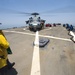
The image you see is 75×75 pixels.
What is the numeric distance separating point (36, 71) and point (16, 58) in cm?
243

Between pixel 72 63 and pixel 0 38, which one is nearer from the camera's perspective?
pixel 0 38

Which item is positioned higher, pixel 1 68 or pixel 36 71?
pixel 1 68

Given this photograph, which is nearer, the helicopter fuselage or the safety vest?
the safety vest

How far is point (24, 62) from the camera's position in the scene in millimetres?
8086

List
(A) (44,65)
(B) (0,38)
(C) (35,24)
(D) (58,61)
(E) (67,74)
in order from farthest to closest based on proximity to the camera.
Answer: (C) (35,24) < (D) (58,61) < (A) (44,65) < (E) (67,74) < (B) (0,38)

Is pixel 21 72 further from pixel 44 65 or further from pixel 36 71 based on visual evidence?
pixel 44 65

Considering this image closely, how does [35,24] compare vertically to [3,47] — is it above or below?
below

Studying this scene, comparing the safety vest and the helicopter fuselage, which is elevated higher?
the safety vest

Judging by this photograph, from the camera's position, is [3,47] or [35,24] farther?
[35,24]

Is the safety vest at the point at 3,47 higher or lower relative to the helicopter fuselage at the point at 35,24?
higher

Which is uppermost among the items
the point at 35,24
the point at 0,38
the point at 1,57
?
the point at 0,38

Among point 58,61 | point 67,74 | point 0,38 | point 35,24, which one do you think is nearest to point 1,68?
point 0,38

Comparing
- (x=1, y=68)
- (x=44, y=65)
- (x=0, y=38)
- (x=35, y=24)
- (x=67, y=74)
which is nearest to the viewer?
(x=0, y=38)

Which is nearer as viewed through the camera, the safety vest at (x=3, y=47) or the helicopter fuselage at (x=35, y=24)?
the safety vest at (x=3, y=47)
